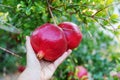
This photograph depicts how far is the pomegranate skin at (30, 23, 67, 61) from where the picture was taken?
1.34 meters

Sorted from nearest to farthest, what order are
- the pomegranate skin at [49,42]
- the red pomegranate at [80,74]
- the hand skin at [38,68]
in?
the pomegranate skin at [49,42]
the hand skin at [38,68]
the red pomegranate at [80,74]

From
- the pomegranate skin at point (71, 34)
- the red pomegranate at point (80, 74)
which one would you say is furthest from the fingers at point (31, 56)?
the red pomegranate at point (80, 74)

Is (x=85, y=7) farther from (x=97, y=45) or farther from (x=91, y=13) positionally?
(x=97, y=45)

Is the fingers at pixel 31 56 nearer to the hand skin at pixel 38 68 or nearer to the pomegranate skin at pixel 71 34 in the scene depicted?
the hand skin at pixel 38 68

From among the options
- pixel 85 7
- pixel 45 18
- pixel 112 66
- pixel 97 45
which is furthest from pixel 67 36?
pixel 97 45

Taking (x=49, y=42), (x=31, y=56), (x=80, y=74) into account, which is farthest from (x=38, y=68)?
(x=80, y=74)

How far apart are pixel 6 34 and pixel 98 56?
711 millimetres

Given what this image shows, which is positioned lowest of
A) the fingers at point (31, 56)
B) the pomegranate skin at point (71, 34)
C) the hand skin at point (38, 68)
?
the hand skin at point (38, 68)

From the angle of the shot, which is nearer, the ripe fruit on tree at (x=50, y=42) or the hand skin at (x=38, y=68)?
the ripe fruit on tree at (x=50, y=42)

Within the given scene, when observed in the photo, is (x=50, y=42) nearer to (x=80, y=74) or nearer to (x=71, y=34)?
(x=71, y=34)

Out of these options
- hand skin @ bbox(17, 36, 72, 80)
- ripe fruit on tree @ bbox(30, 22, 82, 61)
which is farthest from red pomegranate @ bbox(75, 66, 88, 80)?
ripe fruit on tree @ bbox(30, 22, 82, 61)

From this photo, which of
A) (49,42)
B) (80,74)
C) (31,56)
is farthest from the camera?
(80,74)

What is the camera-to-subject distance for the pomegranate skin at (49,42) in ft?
4.39

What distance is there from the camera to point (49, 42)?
1340 millimetres
